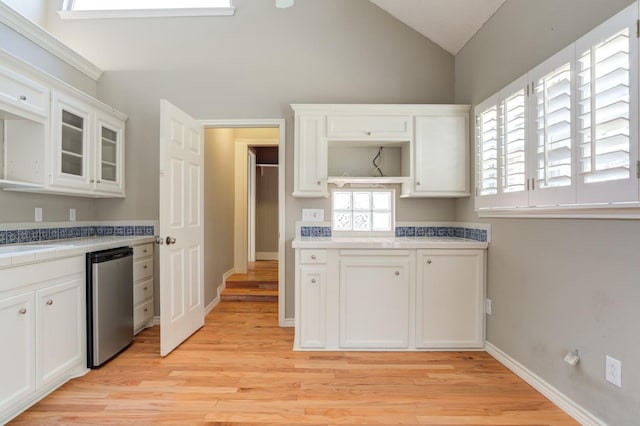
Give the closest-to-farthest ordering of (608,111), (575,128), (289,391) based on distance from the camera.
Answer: (608,111) < (575,128) < (289,391)

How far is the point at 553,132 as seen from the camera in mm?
1902

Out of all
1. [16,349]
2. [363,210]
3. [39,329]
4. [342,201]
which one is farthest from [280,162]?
[16,349]

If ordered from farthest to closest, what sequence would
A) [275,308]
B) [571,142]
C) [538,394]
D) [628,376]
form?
[275,308], [538,394], [571,142], [628,376]

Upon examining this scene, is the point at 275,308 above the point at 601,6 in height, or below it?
below

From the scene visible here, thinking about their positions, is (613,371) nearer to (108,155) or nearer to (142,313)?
(142,313)

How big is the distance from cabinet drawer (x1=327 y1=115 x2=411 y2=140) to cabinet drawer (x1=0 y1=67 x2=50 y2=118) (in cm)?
217

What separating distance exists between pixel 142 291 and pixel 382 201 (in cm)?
251

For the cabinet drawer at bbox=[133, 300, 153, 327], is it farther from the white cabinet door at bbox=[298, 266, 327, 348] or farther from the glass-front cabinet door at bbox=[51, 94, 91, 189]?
the white cabinet door at bbox=[298, 266, 327, 348]

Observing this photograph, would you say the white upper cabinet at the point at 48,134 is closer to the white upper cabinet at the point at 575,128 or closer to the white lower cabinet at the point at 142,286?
the white lower cabinet at the point at 142,286

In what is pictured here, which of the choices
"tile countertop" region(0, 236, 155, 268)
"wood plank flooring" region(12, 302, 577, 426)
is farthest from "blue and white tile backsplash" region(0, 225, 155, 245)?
"wood plank flooring" region(12, 302, 577, 426)

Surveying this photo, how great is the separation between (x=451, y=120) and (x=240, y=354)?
274 centimetres

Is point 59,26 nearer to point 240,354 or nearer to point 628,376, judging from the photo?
point 240,354

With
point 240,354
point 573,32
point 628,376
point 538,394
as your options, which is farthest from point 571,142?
point 240,354

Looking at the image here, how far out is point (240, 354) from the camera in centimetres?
266
